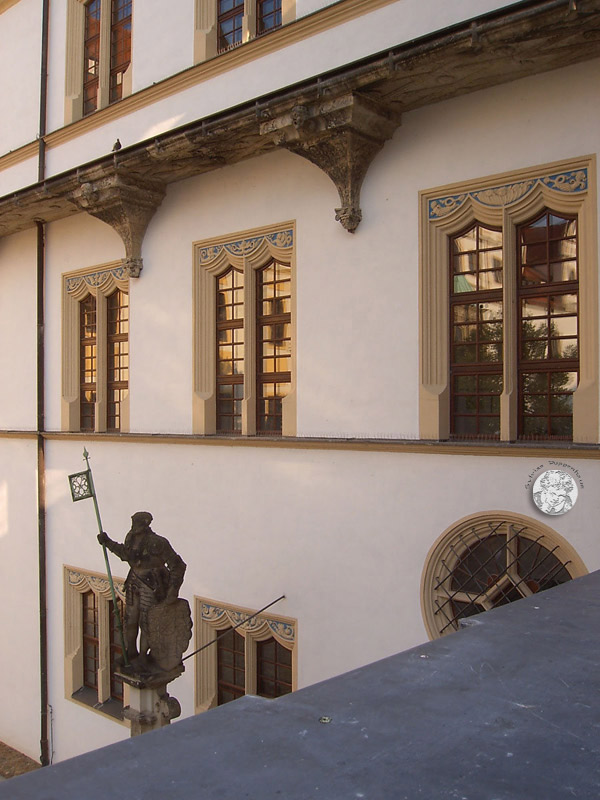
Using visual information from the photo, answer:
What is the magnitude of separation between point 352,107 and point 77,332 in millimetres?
6195

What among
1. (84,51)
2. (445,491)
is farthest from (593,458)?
(84,51)

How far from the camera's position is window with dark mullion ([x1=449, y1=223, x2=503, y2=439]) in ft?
24.0

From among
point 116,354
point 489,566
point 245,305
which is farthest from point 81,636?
point 489,566

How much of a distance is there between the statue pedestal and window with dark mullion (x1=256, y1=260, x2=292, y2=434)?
3003mm

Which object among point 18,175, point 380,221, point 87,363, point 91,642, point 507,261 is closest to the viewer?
point 507,261

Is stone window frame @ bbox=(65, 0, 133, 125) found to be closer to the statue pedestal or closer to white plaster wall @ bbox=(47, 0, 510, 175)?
white plaster wall @ bbox=(47, 0, 510, 175)

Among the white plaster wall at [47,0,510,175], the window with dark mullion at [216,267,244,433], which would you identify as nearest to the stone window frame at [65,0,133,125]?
the white plaster wall at [47,0,510,175]

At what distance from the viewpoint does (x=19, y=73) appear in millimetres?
12844

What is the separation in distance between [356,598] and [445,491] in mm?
1510

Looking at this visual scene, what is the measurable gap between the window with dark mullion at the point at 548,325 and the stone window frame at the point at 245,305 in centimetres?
257

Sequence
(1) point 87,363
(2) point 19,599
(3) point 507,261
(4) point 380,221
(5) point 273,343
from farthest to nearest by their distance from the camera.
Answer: (2) point 19,599 → (1) point 87,363 → (5) point 273,343 → (4) point 380,221 → (3) point 507,261

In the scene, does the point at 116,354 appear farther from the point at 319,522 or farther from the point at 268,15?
the point at 268,15

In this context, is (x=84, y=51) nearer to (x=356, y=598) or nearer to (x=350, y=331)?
(x=350, y=331)

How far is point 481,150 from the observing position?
7199 millimetres
